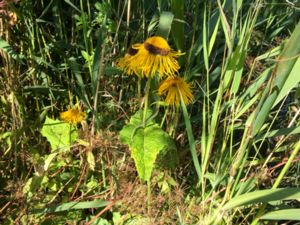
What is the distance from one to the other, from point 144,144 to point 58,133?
0.31m

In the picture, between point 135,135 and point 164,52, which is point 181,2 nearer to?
point 164,52

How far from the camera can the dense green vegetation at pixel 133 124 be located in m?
1.02

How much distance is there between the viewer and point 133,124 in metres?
1.05

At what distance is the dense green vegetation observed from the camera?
102cm

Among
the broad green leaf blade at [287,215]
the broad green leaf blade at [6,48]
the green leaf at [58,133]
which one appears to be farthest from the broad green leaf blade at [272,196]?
the broad green leaf blade at [6,48]

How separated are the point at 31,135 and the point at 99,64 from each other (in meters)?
0.35

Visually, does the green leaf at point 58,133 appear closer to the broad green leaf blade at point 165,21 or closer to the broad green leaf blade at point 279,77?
the broad green leaf blade at point 165,21

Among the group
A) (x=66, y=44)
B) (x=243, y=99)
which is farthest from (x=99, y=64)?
(x=243, y=99)

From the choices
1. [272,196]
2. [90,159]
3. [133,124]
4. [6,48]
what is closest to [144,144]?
[133,124]

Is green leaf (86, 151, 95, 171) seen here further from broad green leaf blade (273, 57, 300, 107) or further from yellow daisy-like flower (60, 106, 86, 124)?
broad green leaf blade (273, 57, 300, 107)

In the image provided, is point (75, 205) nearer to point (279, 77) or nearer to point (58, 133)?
point (58, 133)

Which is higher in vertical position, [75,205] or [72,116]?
[72,116]

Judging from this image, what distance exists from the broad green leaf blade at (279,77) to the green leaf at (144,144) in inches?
8.4

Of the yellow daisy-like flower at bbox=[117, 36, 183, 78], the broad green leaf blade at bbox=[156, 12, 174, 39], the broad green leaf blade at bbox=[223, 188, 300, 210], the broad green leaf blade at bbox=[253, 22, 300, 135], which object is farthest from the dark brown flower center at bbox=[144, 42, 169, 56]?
the broad green leaf blade at bbox=[223, 188, 300, 210]
